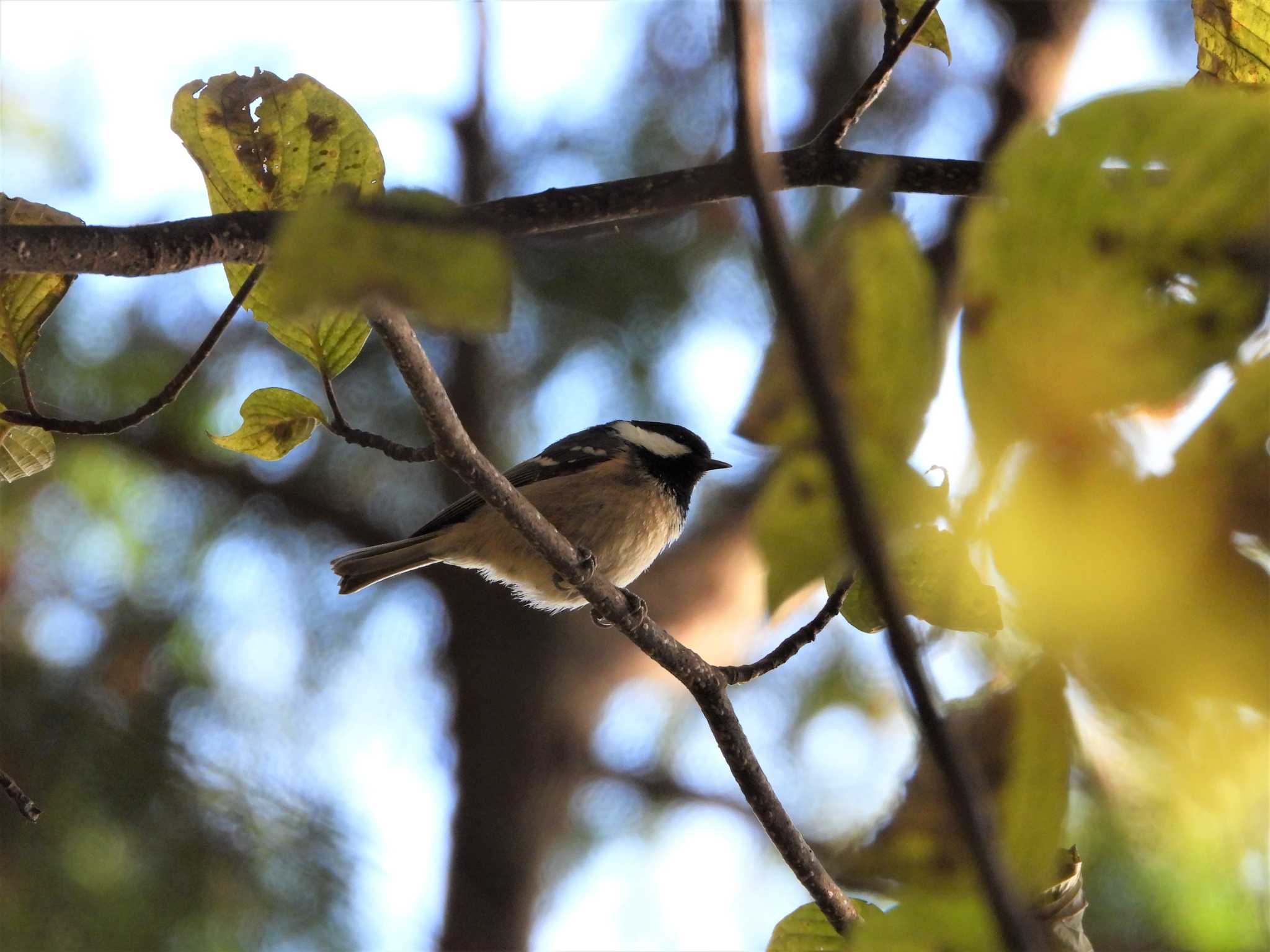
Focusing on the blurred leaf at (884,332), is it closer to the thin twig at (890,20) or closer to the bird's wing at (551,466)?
the thin twig at (890,20)

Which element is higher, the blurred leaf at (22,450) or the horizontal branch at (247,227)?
the horizontal branch at (247,227)

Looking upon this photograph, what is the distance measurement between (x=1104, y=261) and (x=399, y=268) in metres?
0.24

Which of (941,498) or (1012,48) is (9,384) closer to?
(941,498)

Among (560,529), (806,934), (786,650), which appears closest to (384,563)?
(560,529)

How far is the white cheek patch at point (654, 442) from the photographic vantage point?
329 cm

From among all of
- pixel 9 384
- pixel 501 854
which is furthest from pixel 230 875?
pixel 9 384

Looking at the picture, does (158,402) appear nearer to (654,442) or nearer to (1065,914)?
(1065,914)

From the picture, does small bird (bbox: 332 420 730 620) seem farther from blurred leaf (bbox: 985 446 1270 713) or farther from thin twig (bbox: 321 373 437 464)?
blurred leaf (bbox: 985 446 1270 713)

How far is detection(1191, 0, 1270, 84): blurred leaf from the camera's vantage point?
39.8 inches

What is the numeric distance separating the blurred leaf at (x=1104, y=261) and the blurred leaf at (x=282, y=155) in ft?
3.03

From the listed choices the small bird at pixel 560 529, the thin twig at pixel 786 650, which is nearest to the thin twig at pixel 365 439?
the thin twig at pixel 786 650

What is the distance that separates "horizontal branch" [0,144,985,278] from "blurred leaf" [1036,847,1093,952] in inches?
25.5

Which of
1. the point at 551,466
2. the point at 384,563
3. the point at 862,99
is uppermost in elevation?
the point at 551,466

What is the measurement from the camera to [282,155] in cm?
120
